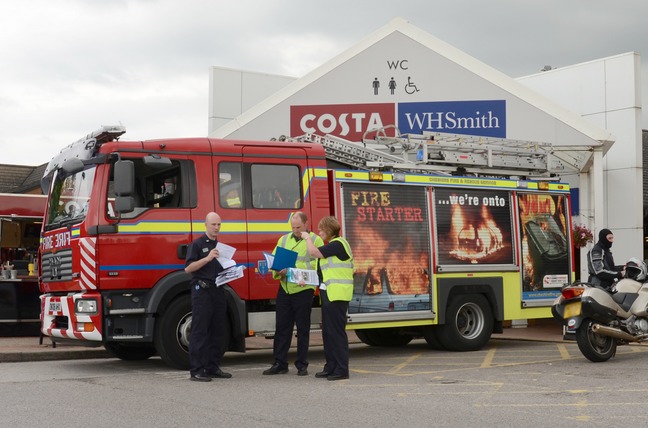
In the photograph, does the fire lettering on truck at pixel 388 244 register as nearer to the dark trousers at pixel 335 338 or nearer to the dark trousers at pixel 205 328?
the dark trousers at pixel 335 338

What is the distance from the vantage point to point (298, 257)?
10.7 metres

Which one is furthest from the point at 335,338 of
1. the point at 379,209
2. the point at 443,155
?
the point at 443,155

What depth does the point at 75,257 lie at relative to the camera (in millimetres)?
11055

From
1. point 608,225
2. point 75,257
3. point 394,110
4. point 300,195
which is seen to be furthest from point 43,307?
point 608,225

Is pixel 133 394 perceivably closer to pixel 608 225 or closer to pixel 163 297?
pixel 163 297

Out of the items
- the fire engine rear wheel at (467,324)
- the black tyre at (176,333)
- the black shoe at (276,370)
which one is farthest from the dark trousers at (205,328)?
the fire engine rear wheel at (467,324)

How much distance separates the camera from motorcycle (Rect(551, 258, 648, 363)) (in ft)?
38.0

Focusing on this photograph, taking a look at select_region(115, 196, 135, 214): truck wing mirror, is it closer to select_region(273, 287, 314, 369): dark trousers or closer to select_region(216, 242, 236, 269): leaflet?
select_region(216, 242, 236, 269): leaflet

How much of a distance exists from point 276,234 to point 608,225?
1011cm

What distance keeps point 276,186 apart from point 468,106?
8819 mm

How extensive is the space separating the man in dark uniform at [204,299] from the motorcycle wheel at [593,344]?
14.5 ft

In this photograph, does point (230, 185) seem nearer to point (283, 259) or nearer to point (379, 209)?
point (283, 259)

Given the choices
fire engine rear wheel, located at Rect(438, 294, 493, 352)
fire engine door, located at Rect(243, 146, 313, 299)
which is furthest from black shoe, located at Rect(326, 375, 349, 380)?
fire engine rear wheel, located at Rect(438, 294, 493, 352)

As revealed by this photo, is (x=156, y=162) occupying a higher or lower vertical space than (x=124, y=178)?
higher
